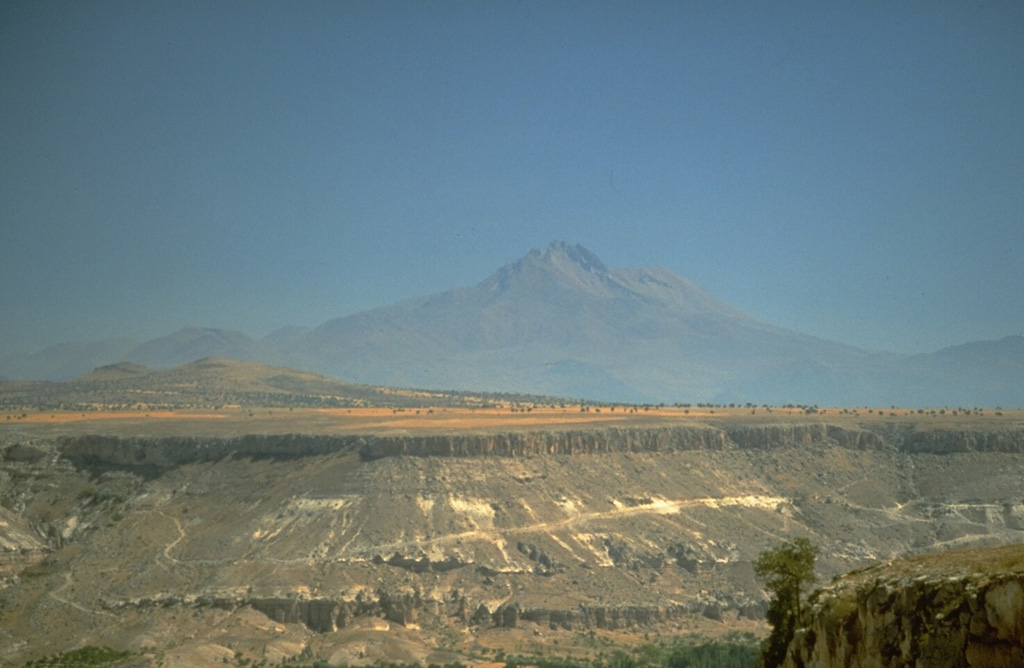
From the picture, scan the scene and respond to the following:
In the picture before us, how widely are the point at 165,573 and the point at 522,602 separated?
2090cm

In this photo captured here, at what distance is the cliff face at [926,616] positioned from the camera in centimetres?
1580

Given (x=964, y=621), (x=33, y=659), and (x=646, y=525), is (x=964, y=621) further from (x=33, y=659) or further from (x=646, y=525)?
(x=646, y=525)

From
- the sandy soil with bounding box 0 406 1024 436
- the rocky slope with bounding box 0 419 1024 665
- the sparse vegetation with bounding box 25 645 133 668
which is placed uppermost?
the sandy soil with bounding box 0 406 1024 436

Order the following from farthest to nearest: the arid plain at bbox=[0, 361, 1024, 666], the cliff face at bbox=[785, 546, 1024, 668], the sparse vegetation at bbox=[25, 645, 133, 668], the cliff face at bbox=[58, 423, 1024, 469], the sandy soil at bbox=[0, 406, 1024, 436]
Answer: the sandy soil at bbox=[0, 406, 1024, 436], the cliff face at bbox=[58, 423, 1024, 469], the arid plain at bbox=[0, 361, 1024, 666], the sparse vegetation at bbox=[25, 645, 133, 668], the cliff face at bbox=[785, 546, 1024, 668]

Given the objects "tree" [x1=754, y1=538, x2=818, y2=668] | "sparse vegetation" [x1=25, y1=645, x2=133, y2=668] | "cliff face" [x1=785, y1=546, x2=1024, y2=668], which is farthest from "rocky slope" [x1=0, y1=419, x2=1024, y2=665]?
"cliff face" [x1=785, y1=546, x2=1024, y2=668]

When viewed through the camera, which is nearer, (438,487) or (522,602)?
(522,602)

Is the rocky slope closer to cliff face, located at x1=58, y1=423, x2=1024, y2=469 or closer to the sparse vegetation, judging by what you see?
cliff face, located at x1=58, y1=423, x2=1024, y2=469

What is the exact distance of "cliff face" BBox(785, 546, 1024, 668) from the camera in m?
15.8

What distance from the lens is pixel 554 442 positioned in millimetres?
83188

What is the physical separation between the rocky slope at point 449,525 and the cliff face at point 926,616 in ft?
130

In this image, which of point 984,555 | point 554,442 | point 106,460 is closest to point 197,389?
point 106,460

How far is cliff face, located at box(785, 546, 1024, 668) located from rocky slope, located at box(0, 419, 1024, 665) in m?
39.6

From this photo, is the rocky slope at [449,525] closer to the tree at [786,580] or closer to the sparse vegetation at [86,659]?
the sparse vegetation at [86,659]

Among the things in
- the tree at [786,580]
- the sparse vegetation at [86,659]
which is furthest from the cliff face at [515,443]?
the tree at [786,580]
